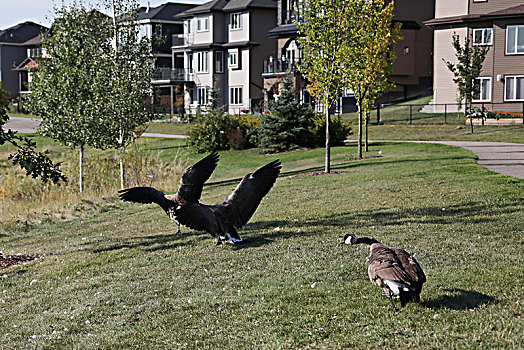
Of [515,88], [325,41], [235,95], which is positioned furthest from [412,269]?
[235,95]

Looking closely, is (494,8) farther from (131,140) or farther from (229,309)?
(229,309)

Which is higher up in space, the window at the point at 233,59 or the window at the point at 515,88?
the window at the point at 233,59

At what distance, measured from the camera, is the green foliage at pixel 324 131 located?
31938mm

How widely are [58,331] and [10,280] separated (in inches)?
138

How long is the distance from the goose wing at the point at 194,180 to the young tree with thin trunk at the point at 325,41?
10727 millimetres

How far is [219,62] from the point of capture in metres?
62.5

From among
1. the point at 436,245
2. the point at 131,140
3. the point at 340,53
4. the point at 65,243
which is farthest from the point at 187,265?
the point at 131,140

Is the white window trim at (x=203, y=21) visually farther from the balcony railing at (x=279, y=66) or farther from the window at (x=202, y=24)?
the balcony railing at (x=279, y=66)

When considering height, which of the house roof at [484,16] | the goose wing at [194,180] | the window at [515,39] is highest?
the house roof at [484,16]

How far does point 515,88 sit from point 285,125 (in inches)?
695

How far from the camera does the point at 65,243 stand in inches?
535

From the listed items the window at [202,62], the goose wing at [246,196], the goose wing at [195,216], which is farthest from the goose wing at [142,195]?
the window at [202,62]

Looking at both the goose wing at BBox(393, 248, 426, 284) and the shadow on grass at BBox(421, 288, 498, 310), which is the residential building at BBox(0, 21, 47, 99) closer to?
the shadow on grass at BBox(421, 288, 498, 310)

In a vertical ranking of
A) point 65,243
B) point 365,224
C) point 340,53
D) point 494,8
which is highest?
point 494,8
